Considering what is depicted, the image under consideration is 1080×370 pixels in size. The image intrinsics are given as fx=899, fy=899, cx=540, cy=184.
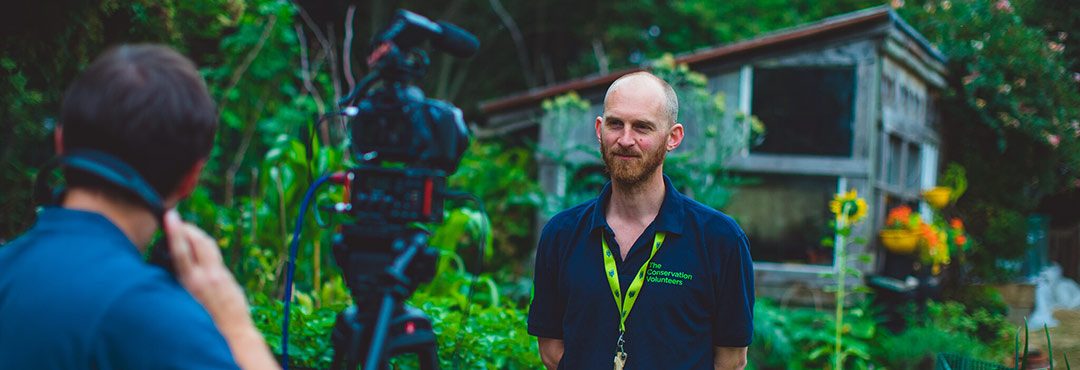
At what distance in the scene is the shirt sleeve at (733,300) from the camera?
2.42 meters

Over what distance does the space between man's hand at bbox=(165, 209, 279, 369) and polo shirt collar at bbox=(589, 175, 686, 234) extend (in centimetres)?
130

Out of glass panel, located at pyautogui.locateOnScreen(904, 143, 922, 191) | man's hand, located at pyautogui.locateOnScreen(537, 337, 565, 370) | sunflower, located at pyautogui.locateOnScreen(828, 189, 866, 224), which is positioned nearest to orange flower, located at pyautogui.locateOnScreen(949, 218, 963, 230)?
glass panel, located at pyautogui.locateOnScreen(904, 143, 922, 191)

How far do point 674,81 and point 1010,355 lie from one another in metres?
3.19

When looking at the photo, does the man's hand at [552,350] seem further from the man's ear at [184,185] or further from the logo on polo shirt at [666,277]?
the man's ear at [184,185]

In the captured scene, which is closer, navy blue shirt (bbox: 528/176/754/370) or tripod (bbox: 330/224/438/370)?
tripod (bbox: 330/224/438/370)

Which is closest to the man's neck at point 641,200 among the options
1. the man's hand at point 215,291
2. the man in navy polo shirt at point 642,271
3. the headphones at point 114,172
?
the man in navy polo shirt at point 642,271

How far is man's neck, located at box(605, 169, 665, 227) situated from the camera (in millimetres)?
2559

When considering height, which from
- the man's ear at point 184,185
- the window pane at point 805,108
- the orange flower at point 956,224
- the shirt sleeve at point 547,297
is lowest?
the shirt sleeve at point 547,297

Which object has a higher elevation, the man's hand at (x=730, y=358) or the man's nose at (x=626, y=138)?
the man's nose at (x=626, y=138)

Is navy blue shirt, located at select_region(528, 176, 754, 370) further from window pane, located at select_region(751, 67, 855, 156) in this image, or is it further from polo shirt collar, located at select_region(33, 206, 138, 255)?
window pane, located at select_region(751, 67, 855, 156)

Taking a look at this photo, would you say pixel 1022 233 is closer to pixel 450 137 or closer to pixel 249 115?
pixel 249 115

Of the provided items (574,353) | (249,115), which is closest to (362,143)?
(574,353)

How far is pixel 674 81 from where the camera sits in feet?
22.7

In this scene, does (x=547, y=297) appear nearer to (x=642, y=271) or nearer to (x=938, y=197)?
(x=642, y=271)
